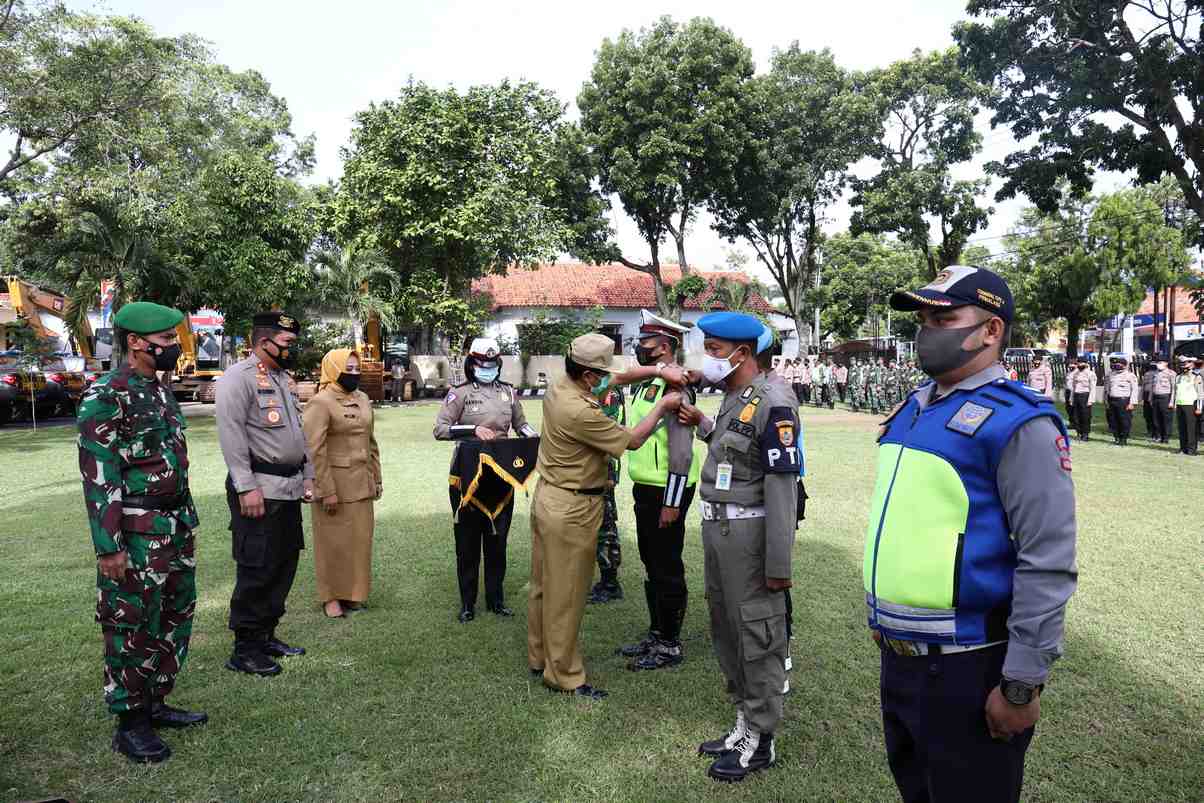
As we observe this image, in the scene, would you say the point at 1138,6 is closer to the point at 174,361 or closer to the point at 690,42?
the point at 690,42

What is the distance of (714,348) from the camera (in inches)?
138

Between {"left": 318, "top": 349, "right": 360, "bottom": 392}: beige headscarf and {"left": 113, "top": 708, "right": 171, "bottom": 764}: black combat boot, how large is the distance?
2392 millimetres

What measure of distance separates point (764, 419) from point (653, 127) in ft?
88.8

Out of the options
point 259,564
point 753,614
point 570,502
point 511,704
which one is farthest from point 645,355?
point 259,564

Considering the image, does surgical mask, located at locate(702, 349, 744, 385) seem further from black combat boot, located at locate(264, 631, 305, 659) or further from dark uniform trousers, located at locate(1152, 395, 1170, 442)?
dark uniform trousers, located at locate(1152, 395, 1170, 442)

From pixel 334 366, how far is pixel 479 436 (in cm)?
112

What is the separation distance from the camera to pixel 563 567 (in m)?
4.11

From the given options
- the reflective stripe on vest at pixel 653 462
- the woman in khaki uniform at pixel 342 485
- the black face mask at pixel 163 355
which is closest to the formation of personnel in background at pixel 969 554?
the reflective stripe on vest at pixel 653 462

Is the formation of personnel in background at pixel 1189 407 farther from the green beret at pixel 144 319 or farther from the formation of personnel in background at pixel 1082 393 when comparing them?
the green beret at pixel 144 319

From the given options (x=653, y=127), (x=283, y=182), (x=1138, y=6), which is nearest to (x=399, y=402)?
(x=283, y=182)

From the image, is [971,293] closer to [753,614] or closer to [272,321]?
[753,614]

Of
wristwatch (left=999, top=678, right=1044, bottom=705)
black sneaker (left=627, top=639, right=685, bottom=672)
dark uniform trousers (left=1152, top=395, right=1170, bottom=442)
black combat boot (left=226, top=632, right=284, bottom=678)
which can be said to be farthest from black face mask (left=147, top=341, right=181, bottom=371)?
dark uniform trousers (left=1152, top=395, right=1170, bottom=442)

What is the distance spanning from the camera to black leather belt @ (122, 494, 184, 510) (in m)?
3.49

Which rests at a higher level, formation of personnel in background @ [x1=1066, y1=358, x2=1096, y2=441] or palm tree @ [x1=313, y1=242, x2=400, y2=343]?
palm tree @ [x1=313, y1=242, x2=400, y2=343]
